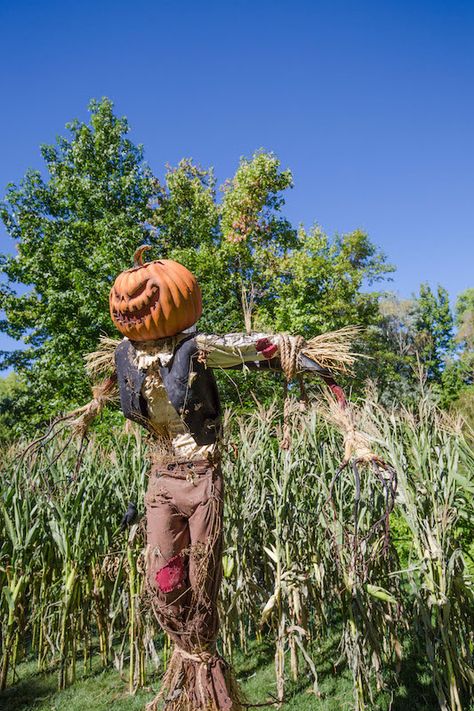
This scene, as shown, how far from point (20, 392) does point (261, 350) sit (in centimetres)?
1069

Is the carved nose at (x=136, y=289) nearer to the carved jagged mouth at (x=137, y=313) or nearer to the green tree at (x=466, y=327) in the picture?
the carved jagged mouth at (x=137, y=313)

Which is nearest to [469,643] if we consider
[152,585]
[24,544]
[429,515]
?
[429,515]

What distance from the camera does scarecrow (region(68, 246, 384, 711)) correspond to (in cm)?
194

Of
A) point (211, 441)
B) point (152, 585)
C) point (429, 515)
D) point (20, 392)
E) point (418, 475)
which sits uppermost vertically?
point (20, 392)

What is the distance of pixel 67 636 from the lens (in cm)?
304

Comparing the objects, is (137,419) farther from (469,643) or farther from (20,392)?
(20,392)

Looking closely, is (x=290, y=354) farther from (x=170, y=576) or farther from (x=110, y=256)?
(x=110, y=256)

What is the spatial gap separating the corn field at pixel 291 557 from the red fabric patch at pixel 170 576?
27.5 inches

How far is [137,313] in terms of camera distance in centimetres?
212

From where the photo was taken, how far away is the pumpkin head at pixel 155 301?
209 centimetres

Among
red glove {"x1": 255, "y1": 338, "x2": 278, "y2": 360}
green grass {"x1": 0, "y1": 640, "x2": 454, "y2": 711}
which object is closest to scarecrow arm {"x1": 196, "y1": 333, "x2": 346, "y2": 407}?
red glove {"x1": 255, "y1": 338, "x2": 278, "y2": 360}

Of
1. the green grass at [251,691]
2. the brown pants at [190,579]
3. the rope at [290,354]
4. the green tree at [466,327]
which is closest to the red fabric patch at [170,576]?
the brown pants at [190,579]

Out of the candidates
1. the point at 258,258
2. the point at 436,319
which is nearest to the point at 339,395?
the point at 258,258

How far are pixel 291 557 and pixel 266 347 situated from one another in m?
1.60
